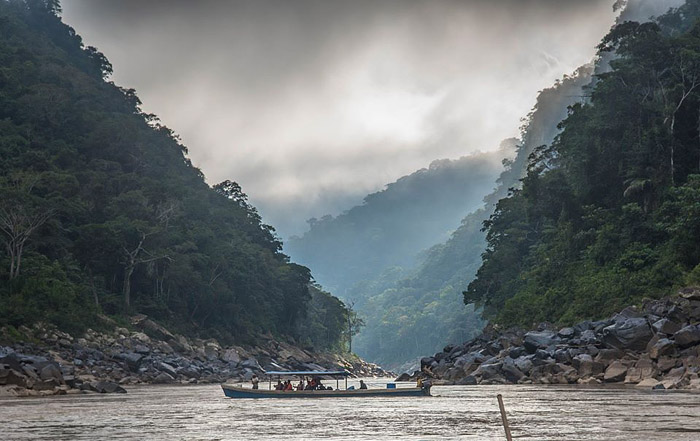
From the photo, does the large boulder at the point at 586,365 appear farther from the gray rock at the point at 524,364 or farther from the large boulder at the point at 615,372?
the gray rock at the point at 524,364

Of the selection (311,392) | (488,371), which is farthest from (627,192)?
(311,392)

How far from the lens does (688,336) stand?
37156 mm

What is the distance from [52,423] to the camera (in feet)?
83.9

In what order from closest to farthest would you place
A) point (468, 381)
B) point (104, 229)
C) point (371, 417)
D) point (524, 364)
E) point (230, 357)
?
point (371, 417)
point (524, 364)
point (468, 381)
point (104, 229)
point (230, 357)

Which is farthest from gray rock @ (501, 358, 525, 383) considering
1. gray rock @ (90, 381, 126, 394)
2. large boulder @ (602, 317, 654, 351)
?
gray rock @ (90, 381, 126, 394)

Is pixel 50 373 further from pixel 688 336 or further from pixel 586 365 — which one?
pixel 688 336

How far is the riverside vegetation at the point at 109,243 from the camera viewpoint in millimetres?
60062

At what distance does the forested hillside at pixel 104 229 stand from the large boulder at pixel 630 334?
4170 cm

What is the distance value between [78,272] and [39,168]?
12034mm

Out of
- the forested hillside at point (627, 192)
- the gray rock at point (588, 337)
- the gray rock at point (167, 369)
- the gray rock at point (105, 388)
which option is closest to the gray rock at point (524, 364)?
the gray rock at point (588, 337)

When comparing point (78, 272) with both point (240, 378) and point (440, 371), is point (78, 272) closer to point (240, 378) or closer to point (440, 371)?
point (240, 378)

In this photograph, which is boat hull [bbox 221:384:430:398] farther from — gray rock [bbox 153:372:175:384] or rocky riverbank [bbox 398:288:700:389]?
gray rock [bbox 153:372:175:384]

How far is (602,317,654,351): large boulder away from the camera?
40.8 metres

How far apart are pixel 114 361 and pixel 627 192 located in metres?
43.6
